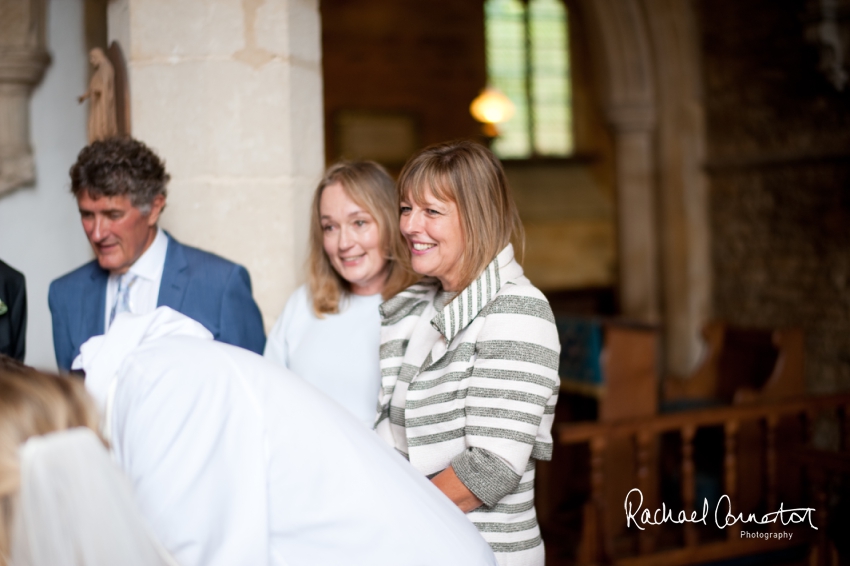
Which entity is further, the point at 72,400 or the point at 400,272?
the point at 400,272

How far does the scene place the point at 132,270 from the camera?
237 cm

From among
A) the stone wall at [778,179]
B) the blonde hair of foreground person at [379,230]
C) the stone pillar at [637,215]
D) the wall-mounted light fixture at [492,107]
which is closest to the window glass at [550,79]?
the wall-mounted light fixture at [492,107]

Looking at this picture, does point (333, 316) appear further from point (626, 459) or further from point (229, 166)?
point (626, 459)

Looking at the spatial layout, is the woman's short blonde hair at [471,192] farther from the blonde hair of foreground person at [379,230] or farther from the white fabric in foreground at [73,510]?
the white fabric in foreground at [73,510]

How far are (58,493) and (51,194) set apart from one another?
289 centimetres

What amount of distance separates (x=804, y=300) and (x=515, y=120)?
220 inches

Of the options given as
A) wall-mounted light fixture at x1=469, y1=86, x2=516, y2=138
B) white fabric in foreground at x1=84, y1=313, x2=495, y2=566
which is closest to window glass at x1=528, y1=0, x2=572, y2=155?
wall-mounted light fixture at x1=469, y1=86, x2=516, y2=138

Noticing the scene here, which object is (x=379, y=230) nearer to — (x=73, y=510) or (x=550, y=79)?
(x=73, y=510)

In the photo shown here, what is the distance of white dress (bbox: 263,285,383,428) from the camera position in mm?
2324

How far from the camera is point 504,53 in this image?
1049 centimetres

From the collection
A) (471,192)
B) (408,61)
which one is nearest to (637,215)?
(408,61)

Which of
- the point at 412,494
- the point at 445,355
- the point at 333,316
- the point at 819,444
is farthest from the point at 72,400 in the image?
the point at 819,444

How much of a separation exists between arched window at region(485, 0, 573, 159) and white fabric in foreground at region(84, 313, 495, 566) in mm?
9230

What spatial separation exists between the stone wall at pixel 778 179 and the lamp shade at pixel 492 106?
336cm
